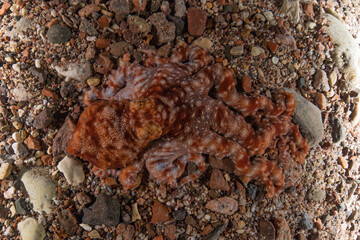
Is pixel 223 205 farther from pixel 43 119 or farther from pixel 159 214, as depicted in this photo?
pixel 43 119

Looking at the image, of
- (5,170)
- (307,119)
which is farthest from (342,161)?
(5,170)

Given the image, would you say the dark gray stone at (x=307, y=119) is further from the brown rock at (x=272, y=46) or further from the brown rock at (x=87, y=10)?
the brown rock at (x=87, y=10)

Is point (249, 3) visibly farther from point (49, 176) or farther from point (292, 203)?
point (49, 176)

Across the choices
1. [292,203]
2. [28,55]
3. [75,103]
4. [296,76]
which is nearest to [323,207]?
[292,203]

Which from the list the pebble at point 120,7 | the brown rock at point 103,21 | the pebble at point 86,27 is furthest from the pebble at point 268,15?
the pebble at point 86,27

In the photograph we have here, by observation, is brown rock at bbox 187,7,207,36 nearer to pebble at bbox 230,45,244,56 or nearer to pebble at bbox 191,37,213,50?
pebble at bbox 191,37,213,50

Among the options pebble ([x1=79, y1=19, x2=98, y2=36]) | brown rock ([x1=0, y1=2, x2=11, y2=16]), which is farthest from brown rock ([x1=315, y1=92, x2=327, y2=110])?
brown rock ([x1=0, y1=2, x2=11, y2=16])

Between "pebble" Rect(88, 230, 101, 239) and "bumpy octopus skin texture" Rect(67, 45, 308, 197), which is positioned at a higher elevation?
"bumpy octopus skin texture" Rect(67, 45, 308, 197)
